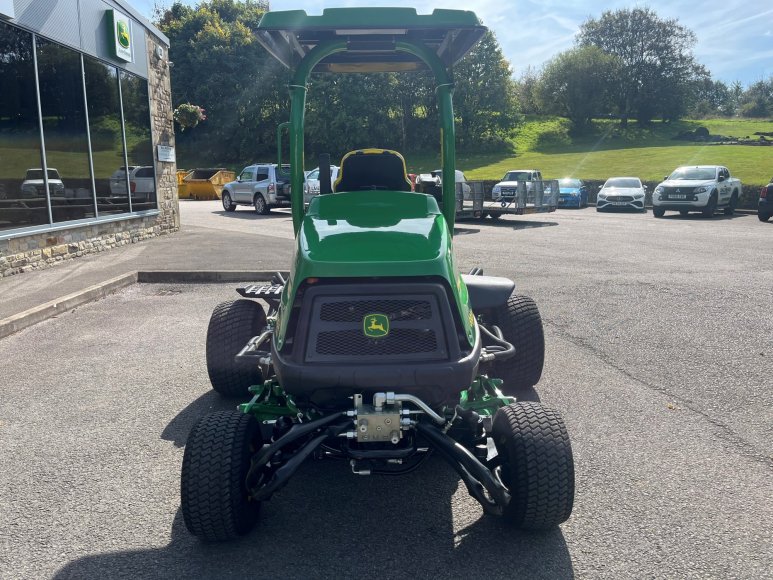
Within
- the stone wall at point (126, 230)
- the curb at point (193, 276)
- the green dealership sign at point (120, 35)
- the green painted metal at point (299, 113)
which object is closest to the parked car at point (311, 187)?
the green painted metal at point (299, 113)

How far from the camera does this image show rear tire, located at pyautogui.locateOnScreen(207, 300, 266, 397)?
4930 mm

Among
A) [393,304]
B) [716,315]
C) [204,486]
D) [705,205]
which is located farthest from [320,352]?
[705,205]

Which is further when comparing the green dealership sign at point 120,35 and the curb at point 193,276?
the green dealership sign at point 120,35

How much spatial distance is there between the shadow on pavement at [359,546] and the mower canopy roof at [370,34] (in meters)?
2.49

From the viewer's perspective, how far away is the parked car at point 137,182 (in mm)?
13391

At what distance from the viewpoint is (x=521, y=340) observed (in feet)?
16.4

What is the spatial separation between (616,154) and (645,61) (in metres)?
24.2

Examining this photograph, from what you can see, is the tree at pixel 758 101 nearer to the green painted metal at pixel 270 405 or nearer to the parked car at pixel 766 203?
the parked car at pixel 766 203

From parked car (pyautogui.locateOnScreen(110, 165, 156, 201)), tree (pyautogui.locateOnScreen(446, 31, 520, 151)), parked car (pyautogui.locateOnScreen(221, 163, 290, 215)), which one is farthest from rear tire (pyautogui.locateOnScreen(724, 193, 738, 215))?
tree (pyautogui.locateOnScreen(446, 31, 520, 151))

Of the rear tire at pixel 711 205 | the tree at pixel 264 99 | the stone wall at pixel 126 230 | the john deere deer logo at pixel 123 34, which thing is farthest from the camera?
the tree at pixel 264 99

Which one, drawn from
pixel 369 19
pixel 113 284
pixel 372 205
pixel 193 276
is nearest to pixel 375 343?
pixel 372 205

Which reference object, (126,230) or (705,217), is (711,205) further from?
(126,230)

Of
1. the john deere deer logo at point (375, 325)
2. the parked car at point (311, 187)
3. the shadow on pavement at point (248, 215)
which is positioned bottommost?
the shadow on pavement at point (248, 215)

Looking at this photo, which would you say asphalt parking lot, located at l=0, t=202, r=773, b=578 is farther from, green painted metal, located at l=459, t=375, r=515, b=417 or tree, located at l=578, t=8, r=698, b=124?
tree, located at l=578, t=8, r=698, b=124
